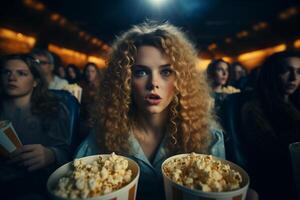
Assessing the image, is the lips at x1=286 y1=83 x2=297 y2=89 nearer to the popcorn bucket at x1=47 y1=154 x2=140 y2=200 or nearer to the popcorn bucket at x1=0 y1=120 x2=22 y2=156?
the popcorn bucket at x1=47 y1=154 x2=140 y2=200

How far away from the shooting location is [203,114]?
1208 mm

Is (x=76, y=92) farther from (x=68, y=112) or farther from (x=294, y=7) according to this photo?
(x=294, y=7)

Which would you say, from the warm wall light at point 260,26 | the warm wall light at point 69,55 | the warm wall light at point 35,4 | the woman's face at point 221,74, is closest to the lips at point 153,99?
the woman's face at point 221,74

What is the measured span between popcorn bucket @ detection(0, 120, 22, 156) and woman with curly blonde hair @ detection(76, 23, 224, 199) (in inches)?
12.4

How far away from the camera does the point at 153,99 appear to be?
0.99 metres

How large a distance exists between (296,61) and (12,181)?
226 centimetres

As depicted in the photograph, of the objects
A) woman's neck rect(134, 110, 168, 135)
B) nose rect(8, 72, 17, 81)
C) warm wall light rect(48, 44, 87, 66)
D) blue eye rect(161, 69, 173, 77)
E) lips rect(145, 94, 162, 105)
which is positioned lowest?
woman's neck rect(134, 110, 168, 135)

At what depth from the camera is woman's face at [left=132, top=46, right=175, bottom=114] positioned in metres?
0.99

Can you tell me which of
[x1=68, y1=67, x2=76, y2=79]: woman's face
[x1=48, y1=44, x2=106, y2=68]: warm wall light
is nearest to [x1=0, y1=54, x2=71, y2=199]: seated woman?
[x1=68, y1=67, x2=76, y2=79]: woman's face

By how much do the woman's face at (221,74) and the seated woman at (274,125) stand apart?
48.3 inches

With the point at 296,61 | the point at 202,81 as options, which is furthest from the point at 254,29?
the point at 202,81

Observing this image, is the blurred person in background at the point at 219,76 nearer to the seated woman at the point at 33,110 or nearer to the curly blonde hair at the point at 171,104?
the curly blonde hair at the point at 171,104

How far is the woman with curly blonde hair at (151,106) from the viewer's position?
39.5 inches

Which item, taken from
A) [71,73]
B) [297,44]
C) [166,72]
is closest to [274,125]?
[166,72]
